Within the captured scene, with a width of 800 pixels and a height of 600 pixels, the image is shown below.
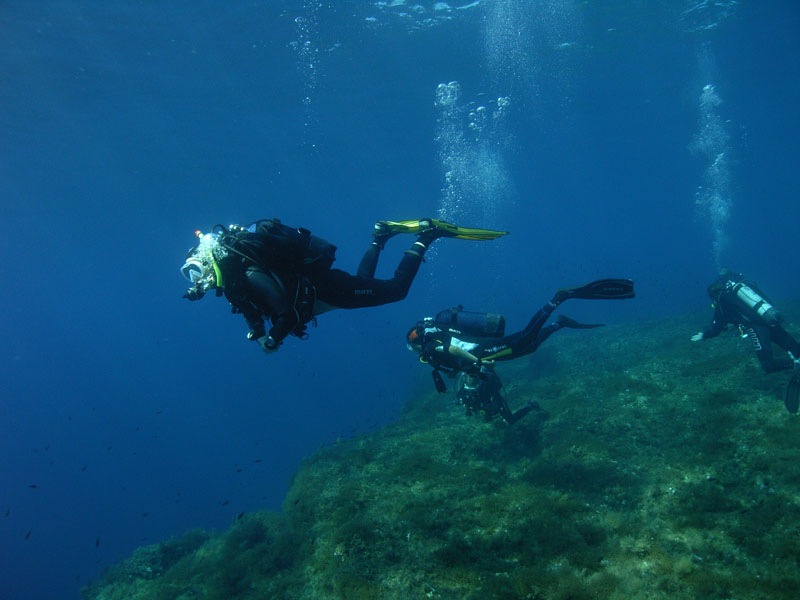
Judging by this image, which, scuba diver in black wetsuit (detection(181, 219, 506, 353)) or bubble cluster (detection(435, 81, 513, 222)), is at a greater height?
bubble cluster (detection(435, 81, 513, 222))

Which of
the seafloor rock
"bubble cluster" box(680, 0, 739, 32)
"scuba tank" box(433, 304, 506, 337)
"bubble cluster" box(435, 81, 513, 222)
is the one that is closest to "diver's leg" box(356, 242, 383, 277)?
"scuba tank" box(433, 304, 506, 337)

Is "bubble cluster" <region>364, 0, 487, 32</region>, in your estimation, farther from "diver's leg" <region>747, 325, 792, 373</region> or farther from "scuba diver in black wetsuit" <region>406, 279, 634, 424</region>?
"diver's leg" <region>747, 325, 792, 373</region>

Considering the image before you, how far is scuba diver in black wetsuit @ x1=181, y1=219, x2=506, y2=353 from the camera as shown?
14.2 ft

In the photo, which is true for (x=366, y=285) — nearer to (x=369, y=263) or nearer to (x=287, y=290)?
(x=369, y=263)

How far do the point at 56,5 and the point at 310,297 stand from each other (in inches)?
809

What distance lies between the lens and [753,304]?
8.28 metres

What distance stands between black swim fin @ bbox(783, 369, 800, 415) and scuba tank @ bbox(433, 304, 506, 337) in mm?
4518

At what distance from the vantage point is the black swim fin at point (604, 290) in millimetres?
6703

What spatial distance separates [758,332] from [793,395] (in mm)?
2323

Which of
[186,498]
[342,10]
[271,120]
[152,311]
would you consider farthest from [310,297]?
[152,311]

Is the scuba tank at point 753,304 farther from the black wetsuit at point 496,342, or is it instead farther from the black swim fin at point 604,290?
the black wetsuit at point 496,342

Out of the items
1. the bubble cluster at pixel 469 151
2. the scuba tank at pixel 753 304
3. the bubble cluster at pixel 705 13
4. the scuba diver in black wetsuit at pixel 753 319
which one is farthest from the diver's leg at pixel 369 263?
the bubble cluster at pixel 705 13

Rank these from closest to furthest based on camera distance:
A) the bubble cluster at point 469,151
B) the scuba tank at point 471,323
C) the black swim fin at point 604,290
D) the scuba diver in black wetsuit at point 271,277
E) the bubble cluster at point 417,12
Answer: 1. the scuba diver in black wetsuit at point 271,277
2. the black swim fin at point 604,290
3. the scuba tank at point 471,323
4. the bubble cluster at point 417,12
5. the bubble cluster at point 469,151

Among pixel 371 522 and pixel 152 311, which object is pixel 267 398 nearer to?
pixel 371 522
